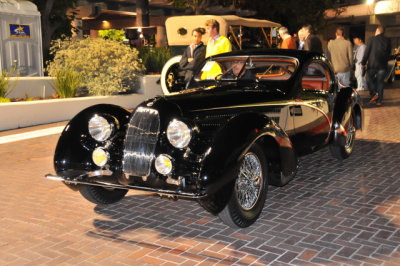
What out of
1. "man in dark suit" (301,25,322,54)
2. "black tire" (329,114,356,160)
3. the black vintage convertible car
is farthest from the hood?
"man in dark suit" (301,25,322,54)

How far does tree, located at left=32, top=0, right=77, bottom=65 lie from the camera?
57.0 feet

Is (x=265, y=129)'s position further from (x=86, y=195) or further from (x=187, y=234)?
(x=86, y=195)

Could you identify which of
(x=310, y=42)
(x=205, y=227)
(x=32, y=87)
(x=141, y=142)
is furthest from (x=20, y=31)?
(x=205, y=227)

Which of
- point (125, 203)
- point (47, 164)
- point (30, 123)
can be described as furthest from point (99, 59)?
point (125, 203)

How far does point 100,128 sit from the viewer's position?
458 cm

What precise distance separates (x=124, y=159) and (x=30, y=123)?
23.6 feet

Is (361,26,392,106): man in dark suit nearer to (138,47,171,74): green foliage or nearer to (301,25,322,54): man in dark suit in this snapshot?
(301,25,322,54): man in dark suit

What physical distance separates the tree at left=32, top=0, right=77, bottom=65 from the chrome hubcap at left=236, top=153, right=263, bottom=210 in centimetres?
1386

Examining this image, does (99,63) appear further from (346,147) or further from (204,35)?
(346,147)

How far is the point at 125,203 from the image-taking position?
203 inches

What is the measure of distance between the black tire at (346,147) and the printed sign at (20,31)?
31.6 ft

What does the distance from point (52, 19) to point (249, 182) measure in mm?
16623

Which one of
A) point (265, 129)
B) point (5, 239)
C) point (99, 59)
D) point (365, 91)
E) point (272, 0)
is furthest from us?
point (272, 0)

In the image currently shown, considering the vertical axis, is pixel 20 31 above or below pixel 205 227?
above
